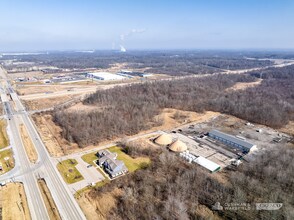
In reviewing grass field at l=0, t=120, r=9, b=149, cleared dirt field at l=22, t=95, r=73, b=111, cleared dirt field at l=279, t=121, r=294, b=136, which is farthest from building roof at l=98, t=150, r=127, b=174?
cleared dirt field at l=22, t=95, r=73, b=111

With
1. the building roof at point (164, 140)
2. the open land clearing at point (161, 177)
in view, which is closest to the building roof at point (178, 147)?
the open land clearing at point (161, 177)

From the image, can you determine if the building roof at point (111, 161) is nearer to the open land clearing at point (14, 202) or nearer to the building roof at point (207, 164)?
the open land clearing at point (14, 202)

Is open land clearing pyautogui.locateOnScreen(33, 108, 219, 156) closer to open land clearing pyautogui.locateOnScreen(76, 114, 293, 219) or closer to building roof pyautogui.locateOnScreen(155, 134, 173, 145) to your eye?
open land clearing pyautogui.locateOnScreen(76, 114, 293, 219)

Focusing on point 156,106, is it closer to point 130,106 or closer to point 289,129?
point 130,106

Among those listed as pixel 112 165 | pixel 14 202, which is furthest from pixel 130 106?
pixel 14 202

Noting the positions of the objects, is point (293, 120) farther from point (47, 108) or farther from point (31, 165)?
point (47, 108)
